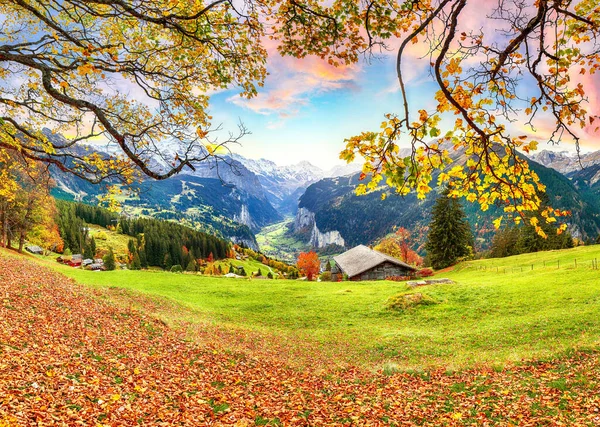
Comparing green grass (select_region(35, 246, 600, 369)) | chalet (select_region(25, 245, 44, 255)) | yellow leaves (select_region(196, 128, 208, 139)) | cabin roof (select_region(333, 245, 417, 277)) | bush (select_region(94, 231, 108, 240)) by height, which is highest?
bush (select_region(94, 231, 108, 240))

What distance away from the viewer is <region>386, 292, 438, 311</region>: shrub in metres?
25.8

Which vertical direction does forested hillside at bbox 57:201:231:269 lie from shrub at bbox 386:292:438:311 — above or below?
above

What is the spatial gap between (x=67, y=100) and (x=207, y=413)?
25.7 feet

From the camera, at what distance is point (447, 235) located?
57844mm

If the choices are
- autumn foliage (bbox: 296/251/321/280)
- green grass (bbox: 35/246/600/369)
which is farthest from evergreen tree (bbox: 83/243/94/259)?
green grass (bbox: 35/246/600/369)

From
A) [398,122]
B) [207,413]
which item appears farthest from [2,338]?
[398,122]

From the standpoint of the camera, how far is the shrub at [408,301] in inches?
1014

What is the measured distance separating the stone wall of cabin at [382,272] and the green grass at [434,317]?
23.6 metres

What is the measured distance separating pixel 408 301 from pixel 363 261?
38201mm

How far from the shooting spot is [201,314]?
82.7 feet

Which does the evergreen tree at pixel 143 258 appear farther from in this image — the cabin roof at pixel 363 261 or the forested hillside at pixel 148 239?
the cabin roof at pixel 363 261

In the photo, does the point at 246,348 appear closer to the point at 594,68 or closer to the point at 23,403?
the point at 23,403

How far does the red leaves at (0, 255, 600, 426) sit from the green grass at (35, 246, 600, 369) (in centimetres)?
305

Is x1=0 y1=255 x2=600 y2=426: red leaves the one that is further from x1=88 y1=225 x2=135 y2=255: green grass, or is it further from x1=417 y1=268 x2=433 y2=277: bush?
x1=88 y1=225 x2=135 y2=255: green grass
